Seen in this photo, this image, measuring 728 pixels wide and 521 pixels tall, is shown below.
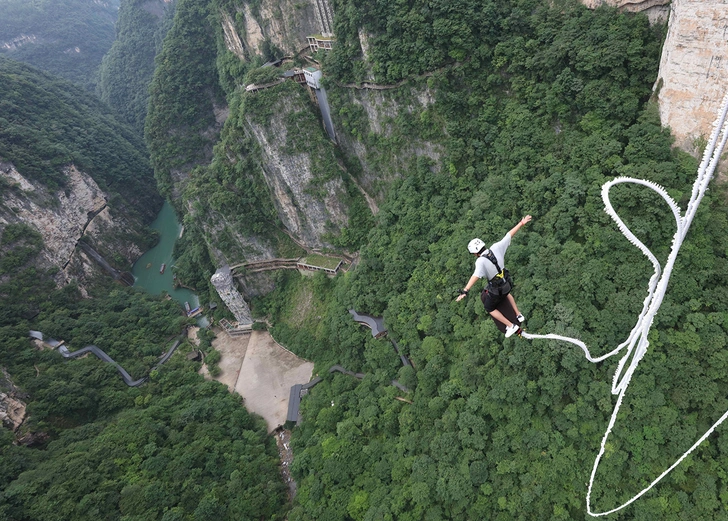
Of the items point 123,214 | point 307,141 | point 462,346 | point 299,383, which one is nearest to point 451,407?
point 462,346

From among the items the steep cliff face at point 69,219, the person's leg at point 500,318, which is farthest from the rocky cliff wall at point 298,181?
the person's leg at point 500,318

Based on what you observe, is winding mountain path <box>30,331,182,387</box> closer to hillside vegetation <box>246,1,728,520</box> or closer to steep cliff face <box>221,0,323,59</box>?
hillside vegetation <box>246,1,728,520</box>

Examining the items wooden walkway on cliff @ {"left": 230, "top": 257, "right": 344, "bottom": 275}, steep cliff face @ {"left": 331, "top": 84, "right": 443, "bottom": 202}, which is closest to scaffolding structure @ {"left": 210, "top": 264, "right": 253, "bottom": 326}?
wooden walkway on cliff @ {"left": 230, "top": 257, "right": 344, "bottom": 275}

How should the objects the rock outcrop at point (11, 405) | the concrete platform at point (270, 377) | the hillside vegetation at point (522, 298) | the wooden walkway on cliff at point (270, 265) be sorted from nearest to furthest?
the hillside vegetation at point (522, 298), the rock outcrop at point (11, 405), the concrete platform at point (270, 377), the wooden walkway on cliff at point (270, 265)

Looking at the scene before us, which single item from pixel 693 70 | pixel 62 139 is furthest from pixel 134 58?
pixel 693 70

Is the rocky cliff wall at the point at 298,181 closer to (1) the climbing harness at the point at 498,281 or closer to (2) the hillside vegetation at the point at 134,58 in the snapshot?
(1) the climbing harness at the point at 498,281

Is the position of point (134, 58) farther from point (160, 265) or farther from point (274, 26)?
point (274, 26)

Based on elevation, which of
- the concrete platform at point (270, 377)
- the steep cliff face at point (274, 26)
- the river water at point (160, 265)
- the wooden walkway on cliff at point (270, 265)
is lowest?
the concrete platform at point (270, 377)
